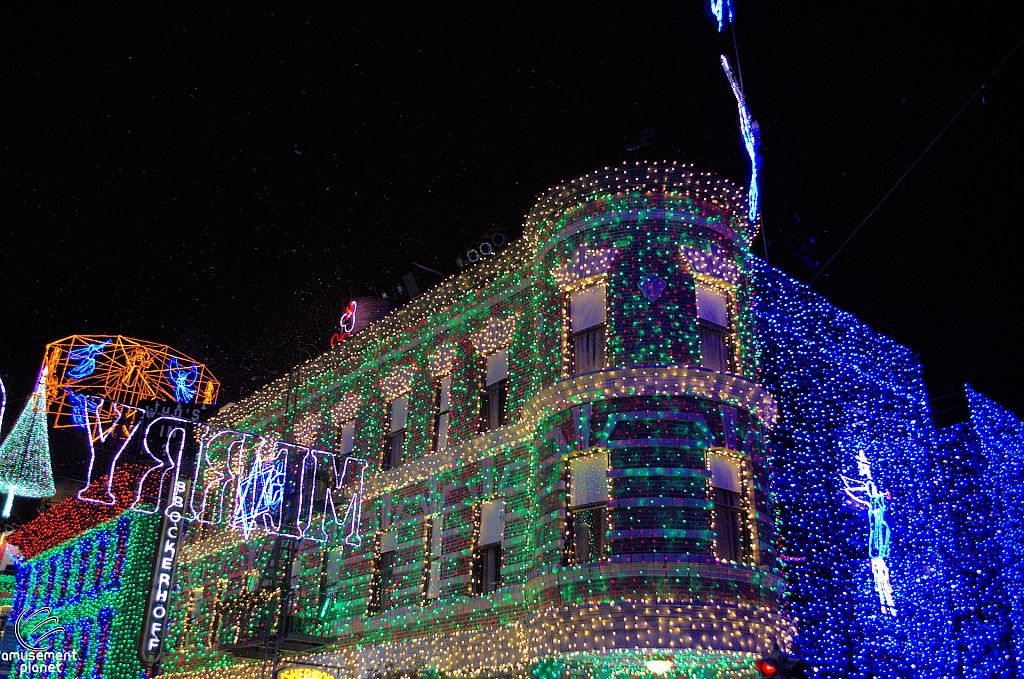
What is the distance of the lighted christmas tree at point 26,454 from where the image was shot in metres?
35.0

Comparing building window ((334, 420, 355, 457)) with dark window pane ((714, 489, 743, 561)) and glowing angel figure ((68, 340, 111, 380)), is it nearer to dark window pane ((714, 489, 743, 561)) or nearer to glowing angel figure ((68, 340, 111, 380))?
glowing angel figure ((68, 340, 111, 380))

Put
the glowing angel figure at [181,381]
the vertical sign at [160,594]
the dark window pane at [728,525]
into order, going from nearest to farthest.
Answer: the dark window pane at [728,525], the vertical sign at [160,594], the glowing angel figure at [181,381]

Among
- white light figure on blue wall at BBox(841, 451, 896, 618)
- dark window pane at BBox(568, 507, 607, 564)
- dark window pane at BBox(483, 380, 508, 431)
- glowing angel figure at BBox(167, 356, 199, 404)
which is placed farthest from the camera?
glowing angel figure at BBox(167, 356, 199, 404)

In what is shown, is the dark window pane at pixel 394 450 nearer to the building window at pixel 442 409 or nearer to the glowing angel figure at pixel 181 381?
the building window at pixel 442 409

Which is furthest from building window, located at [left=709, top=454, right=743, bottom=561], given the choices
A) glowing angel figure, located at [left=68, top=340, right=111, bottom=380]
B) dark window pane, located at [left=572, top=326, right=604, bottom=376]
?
glowing angel figure, located at [left=68, top=340, right=111, bottom=380]

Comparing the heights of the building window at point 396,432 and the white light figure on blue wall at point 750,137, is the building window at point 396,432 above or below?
below

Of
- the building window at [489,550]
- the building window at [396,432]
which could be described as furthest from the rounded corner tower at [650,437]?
the building window at [396,432]

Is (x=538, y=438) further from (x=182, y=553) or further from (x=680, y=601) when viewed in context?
(x=182, y=553)

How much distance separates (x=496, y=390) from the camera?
66.2 ft

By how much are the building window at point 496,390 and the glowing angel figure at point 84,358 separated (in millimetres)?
14947

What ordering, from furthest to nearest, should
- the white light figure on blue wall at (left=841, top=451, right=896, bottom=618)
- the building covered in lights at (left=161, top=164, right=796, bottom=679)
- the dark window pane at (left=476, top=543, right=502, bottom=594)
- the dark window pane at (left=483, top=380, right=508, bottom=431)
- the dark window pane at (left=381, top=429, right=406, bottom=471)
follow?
the dark window pane at (left=381, top=429, right=406, bottom=471) → the dark window pane at (left=483, top=380, right=508, bottom=431) → the white light figure on blue wall at (left=841, top=451, right=896, bottom=618) → the dark window pane at (left=476, top=543, right=502, bottom=594) → the building covered in lights at (left=161, top=164, right=796, bottom=679)

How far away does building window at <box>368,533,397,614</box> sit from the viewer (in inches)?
798

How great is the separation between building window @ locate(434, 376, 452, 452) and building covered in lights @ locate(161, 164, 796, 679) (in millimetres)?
52

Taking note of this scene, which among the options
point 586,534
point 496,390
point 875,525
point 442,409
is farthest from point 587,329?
point 875,525
